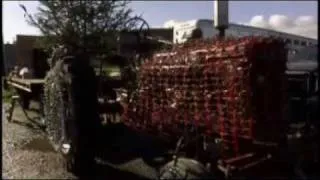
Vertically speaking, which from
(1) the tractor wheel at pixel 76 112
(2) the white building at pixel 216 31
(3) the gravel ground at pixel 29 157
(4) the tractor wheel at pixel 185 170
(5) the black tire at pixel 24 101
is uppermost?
(2) the white building at pixel 216 31

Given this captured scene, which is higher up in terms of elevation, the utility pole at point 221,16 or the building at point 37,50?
the utility pole at point 221,16

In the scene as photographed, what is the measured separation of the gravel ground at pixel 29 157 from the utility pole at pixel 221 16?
273 cm

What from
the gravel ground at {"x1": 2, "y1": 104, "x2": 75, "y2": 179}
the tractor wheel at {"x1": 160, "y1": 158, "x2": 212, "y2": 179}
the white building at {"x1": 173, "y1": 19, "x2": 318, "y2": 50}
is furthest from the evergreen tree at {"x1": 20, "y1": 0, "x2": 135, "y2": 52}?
the tractor wheel at {"x1": 160, "y1": 158, "x2": 212, "y2": 179}

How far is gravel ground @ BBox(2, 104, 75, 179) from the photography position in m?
7.61

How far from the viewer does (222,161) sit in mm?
5734

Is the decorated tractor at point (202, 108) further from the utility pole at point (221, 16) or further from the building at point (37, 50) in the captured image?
the building at point (37, 50)

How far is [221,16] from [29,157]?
11.7 feet

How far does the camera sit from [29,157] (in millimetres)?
8922

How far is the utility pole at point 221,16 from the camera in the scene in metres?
A: 7.35

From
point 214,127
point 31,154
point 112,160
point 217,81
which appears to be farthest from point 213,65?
point 31,154

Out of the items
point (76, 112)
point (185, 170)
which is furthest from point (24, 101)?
point (185, 170)

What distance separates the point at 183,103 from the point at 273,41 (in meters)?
1.21

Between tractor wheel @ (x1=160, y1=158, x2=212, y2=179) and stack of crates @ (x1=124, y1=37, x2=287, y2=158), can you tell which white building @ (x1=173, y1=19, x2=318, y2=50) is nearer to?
stack of crates @ (x1=124, y1=37, x2=287, y2=158)

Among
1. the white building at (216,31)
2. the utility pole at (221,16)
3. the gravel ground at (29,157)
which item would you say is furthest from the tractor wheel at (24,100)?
the utility pole at (221,16)
